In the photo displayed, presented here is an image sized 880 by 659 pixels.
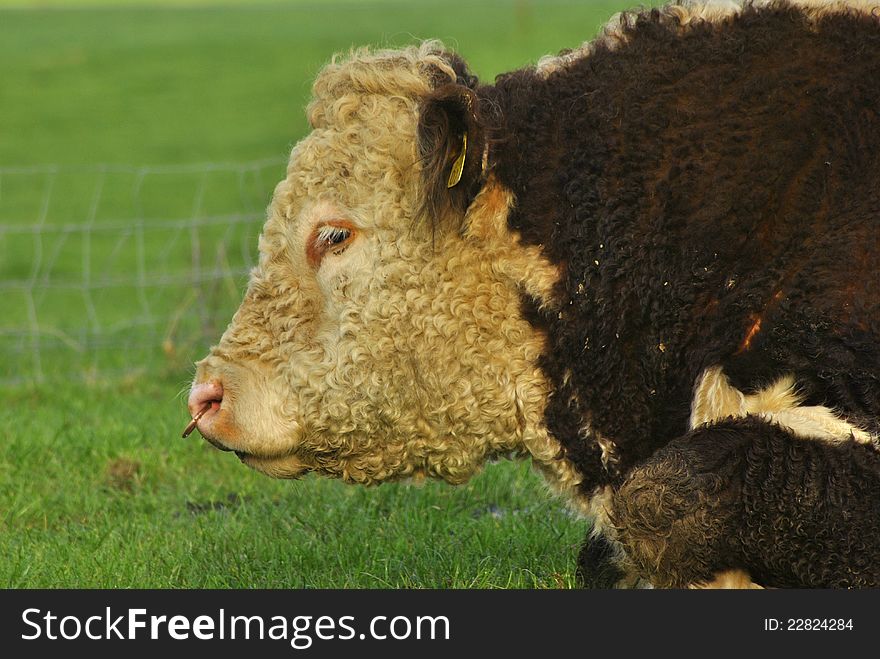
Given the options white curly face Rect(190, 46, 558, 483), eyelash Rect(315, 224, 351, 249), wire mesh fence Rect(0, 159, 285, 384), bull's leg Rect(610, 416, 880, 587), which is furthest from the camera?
wire mesh fence Rect(0, 159, 285, 384)

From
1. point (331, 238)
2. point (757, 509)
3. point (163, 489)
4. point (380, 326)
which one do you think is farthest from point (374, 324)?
point (163, 489)

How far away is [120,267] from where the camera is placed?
1941 centimetres

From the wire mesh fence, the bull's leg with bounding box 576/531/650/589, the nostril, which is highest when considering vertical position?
the wire mesh fence

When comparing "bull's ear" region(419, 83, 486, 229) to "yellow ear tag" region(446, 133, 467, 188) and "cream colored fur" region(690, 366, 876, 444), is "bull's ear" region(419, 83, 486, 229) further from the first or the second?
"cream colored fur" region(690, 366, 876, 444)

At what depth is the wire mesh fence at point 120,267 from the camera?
430 inches

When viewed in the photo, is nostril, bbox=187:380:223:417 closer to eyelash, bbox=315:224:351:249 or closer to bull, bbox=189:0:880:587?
bull, bbox=189:0:880:587

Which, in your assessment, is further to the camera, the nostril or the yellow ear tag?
the nostril

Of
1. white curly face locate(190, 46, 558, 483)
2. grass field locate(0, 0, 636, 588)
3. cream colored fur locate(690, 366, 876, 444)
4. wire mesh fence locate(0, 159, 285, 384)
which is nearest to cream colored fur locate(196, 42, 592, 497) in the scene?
white curly face locate(190, 46, 558, 483)

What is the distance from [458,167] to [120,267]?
621 inches

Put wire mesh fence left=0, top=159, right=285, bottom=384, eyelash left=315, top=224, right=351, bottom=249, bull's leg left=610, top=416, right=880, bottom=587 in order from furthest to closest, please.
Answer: wire mesh fence left=0, top=159, right=285, bottom=384 < eyelash left=315, top=224, right=351, bottom=249 < bull's leg left=610, top=416, right=880, bottom=587

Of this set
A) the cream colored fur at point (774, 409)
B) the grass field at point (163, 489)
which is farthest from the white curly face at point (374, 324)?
the grass field at point (163, 489)

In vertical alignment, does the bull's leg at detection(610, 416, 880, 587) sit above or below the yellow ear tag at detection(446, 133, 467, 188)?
below

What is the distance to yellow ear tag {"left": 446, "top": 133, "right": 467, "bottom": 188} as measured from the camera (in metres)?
4.34

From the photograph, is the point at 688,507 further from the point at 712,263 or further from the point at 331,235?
the point at 331,235
